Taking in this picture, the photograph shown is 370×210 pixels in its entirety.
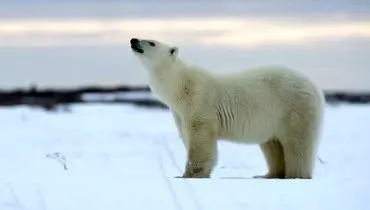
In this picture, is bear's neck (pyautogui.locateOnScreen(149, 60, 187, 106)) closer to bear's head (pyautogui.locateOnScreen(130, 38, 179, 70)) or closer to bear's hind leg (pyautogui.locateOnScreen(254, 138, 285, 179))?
bear's head (pyautogui.locateOnScreen(130, 38, 179, 70))

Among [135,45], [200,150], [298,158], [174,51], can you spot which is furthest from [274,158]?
[135,45]

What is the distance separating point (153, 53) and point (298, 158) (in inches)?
67.7

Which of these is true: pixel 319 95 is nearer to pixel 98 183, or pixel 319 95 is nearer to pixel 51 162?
pixel 98 183

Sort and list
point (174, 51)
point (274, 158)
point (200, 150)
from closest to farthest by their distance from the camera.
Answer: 1. point (200, 150)
2. point (174, 51)
3. point (274, 158)

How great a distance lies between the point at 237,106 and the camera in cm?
764

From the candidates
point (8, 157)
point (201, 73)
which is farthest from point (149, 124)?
point (201, 73)

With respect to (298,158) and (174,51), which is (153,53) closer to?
(174,51)

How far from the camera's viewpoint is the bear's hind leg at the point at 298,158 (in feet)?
24.8

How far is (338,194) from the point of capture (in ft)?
16.3

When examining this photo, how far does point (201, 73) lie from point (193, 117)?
0.54m

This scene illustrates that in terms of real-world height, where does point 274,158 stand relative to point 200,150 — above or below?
below

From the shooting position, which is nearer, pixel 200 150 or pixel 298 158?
pixel 200 150

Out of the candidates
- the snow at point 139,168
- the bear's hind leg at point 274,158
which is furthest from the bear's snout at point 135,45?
the bear's hind leg at point 274,158

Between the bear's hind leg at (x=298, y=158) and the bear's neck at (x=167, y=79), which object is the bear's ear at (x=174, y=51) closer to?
the bear's neck at (x=167, y=79)
